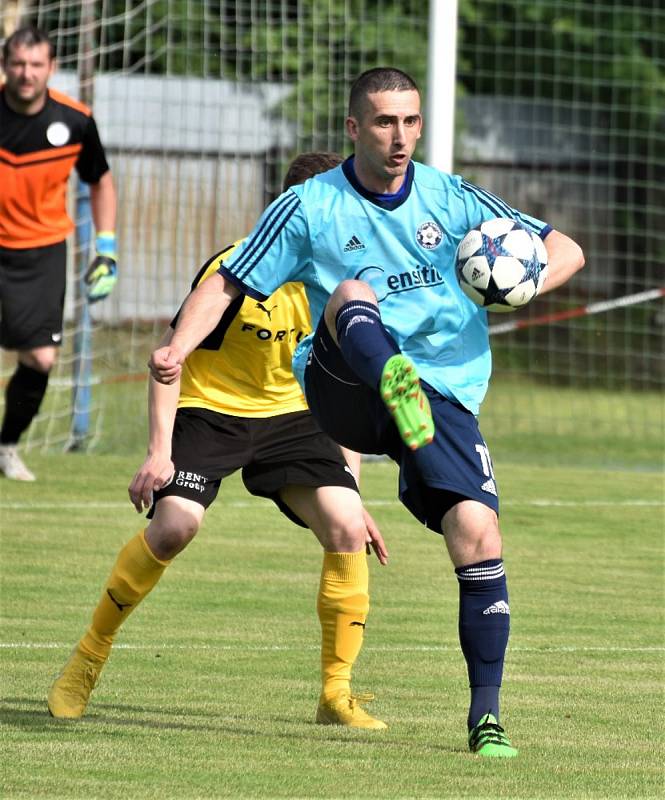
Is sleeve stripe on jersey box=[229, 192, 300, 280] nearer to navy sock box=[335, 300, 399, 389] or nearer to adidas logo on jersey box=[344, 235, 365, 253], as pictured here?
adidas logo on jersey box=[344, 235, 365, 253]

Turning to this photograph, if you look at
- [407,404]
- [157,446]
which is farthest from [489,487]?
[157,446]

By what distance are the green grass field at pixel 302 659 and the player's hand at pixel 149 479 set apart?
0.71 meters

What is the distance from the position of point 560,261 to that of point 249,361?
1370 mm

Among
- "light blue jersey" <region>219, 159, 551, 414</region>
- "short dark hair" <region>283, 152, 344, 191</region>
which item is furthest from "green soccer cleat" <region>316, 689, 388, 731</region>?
"short dark hair" <region>283, 152, 344, 191</region>

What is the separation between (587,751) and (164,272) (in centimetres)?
1045

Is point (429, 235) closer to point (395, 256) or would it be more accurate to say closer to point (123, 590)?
point (395, 256)

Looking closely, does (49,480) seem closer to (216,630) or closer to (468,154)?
(216,630)

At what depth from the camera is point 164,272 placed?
15.1 metres

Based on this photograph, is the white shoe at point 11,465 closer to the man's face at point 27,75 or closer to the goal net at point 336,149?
the goal net at point 336,149

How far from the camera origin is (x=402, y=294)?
5320 mm

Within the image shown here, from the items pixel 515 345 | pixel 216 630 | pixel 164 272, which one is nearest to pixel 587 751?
pixel 216 630

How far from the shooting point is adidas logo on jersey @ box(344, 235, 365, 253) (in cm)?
529

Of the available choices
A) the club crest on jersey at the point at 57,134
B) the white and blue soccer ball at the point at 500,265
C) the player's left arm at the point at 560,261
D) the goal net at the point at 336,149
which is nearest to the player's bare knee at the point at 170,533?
the white and blue soccer ball at the point at 500,265

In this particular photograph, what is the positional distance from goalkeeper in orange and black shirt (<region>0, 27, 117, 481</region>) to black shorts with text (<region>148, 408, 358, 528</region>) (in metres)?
4.93
